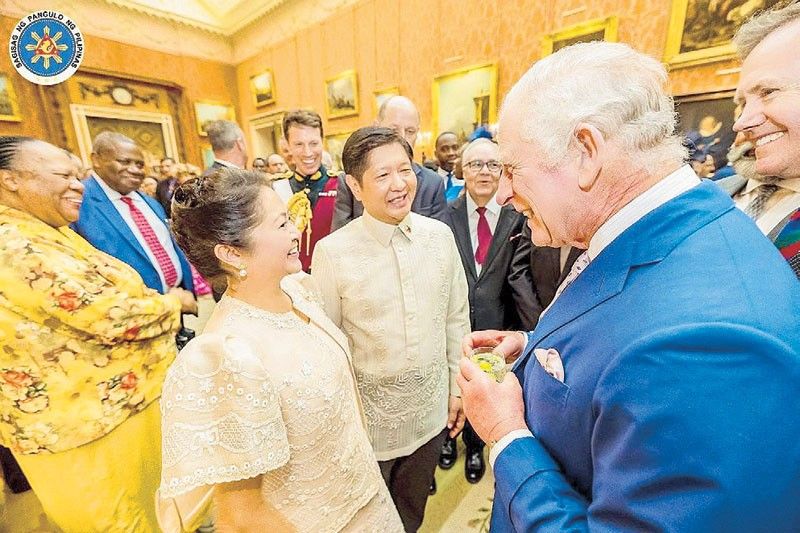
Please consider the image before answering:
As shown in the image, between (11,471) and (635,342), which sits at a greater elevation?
(635,342)

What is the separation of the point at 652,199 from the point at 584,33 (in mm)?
5406

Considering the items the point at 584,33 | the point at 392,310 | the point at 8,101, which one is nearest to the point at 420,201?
the point at 392,310

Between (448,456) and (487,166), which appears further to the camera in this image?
(448,456)

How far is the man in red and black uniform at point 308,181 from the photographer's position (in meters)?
2.87

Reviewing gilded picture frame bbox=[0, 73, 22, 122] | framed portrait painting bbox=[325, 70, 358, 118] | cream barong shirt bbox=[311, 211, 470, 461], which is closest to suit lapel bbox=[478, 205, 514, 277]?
cream barong shirt bbox=[311, 211, 470, 461]

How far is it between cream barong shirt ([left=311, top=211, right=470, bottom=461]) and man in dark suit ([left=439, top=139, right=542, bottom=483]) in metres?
0.58

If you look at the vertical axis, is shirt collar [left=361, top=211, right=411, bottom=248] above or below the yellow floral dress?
above

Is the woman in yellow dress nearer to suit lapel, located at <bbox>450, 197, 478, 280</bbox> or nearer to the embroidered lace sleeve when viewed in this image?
the embroidered lace sleeve

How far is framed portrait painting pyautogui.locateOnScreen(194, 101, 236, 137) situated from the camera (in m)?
9.92

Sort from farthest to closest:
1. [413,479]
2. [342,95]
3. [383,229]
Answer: [342,95]
[413,479]
[383,229]

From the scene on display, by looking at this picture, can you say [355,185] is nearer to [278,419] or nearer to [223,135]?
[278,419]

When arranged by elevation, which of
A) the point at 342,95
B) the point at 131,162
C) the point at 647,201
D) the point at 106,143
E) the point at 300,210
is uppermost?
the point at 342,95

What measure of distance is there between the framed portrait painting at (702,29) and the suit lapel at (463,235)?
3.53 m

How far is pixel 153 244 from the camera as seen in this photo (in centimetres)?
288
